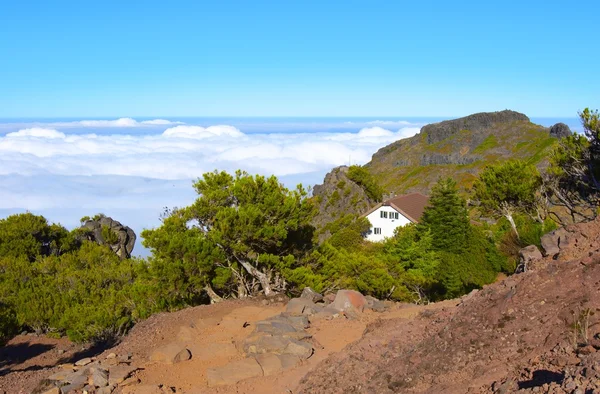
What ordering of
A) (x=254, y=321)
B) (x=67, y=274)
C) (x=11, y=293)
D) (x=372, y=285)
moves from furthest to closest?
(x=67, y=274) → (x=11, y=293) → (x=372, y=285) → (x=254, y=321)

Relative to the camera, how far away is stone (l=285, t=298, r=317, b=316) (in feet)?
52.0

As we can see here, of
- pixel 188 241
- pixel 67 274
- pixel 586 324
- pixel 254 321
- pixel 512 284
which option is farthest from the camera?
pixel 67 274

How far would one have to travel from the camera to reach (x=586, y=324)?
25.8 feet

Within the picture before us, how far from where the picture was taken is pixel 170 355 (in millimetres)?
12133

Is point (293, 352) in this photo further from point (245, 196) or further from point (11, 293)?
point (11, 293)

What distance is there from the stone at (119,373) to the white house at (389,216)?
47049mm

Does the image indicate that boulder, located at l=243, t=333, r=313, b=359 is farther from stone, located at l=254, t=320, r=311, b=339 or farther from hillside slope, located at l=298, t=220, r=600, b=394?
hillside slope, located at l=298, t=220, r=600, b=394

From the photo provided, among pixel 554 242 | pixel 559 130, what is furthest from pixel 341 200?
pixel 559 130

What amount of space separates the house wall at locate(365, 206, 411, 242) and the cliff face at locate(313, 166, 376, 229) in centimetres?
480

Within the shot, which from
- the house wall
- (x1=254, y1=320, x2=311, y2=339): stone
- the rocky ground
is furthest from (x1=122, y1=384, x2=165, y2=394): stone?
the house wall

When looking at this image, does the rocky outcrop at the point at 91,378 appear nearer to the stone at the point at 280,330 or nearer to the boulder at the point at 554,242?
the stone at the point at 280,330

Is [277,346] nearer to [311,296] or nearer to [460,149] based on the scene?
[311,296]

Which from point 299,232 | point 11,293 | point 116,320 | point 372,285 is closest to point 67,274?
point 11,293

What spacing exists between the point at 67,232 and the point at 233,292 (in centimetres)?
2331
